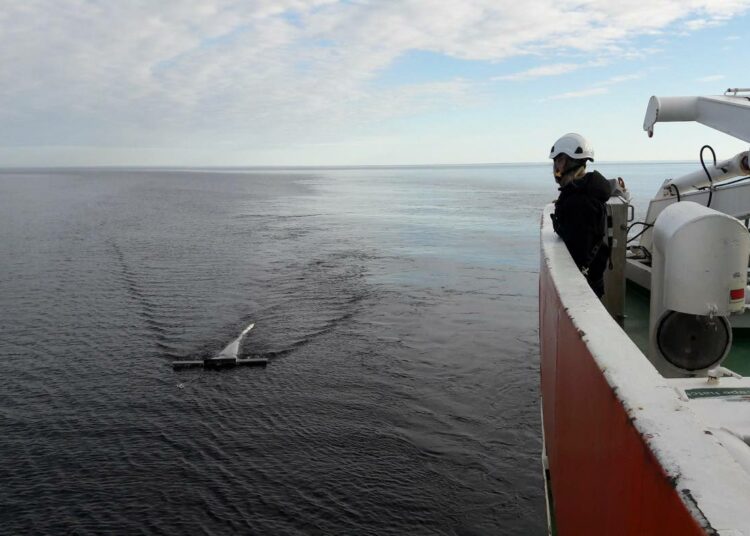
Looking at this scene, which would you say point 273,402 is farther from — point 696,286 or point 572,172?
point 696,286

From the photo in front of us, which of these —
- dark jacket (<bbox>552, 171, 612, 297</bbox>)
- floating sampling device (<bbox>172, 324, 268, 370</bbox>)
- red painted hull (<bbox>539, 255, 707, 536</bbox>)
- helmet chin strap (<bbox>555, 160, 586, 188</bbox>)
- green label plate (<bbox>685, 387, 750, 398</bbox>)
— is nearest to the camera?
red painted hull (<bbox>539, 255, 707, 536</bbox>)

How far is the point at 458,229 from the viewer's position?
2897 cm

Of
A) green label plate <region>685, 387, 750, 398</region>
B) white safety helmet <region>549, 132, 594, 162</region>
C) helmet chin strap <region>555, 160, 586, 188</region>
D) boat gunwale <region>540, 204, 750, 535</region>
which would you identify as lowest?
green label plate <region>685, 387, 750, 398</region>

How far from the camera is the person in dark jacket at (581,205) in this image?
14.8 ft

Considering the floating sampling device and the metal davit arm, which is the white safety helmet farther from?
the floating sampling device

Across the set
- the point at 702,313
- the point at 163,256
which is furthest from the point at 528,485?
the point at 163,256

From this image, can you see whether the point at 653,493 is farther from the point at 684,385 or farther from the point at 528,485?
the point at 528,485

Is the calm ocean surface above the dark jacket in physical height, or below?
below

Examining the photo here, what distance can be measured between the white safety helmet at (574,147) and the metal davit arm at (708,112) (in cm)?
107

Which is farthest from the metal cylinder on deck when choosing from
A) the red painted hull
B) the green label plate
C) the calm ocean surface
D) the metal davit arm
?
the calm ocean surface

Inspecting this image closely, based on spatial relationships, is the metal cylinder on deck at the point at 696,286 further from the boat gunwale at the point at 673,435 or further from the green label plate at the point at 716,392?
the boat gunwale at the point at 673,435

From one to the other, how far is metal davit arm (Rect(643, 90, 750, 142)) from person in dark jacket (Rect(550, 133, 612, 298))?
3.41 ft

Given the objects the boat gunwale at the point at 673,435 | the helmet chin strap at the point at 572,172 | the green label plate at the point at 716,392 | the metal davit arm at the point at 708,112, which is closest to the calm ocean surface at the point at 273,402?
the helmet chin strap at the point at 572,172

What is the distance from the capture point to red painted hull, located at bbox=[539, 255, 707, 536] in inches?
58.8
